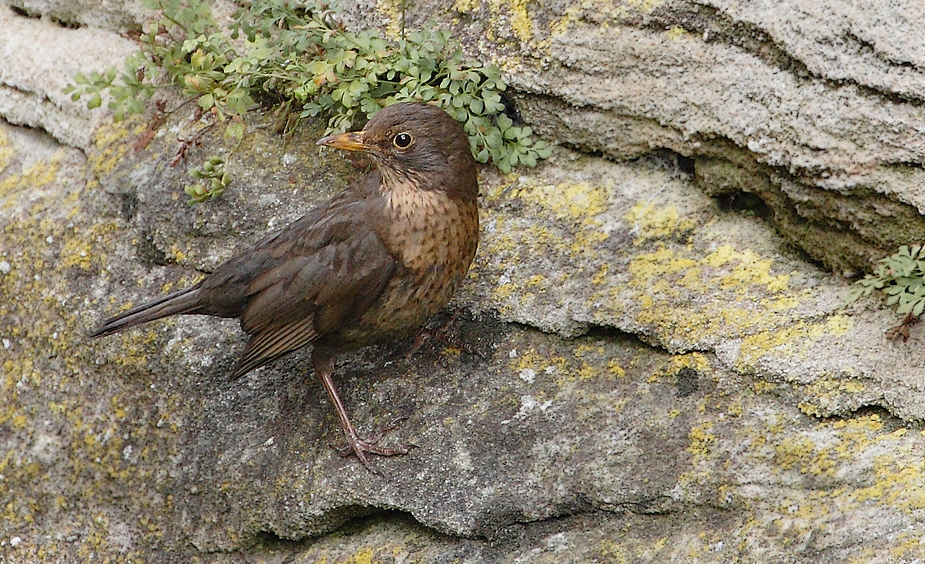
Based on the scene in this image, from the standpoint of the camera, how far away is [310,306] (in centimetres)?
437

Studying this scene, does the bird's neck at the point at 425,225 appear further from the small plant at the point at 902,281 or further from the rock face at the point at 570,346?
the small plant at the point at 902,281

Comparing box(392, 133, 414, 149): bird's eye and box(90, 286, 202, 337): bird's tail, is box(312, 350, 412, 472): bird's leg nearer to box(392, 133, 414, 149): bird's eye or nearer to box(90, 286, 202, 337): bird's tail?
box(90, 286, 202, 337): bird's tail

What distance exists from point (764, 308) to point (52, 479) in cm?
319

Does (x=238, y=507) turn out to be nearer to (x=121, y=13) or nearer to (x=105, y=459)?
(x=105, y=459)

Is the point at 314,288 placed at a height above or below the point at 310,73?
below

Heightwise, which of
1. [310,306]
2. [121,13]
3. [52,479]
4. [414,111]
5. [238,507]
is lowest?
[52,479]

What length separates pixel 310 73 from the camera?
4840mm

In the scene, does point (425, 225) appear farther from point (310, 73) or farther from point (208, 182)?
point (208, 182)

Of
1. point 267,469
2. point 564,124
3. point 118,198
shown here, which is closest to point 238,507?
point 267,469

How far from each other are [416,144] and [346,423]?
3.92 ft

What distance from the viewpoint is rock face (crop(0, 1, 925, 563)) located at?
3773 millimetres

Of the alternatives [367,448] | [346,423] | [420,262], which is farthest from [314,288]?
[367,448]

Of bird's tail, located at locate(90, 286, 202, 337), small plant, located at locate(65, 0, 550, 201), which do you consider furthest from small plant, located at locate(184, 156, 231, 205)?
bird's tail, located at locate(90, 286, 202, 337)

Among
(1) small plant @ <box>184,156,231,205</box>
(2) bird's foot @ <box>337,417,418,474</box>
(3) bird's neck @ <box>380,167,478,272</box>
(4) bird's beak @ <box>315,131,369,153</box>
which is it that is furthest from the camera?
(1) small plant @ <box>184,156,231,205</box>
